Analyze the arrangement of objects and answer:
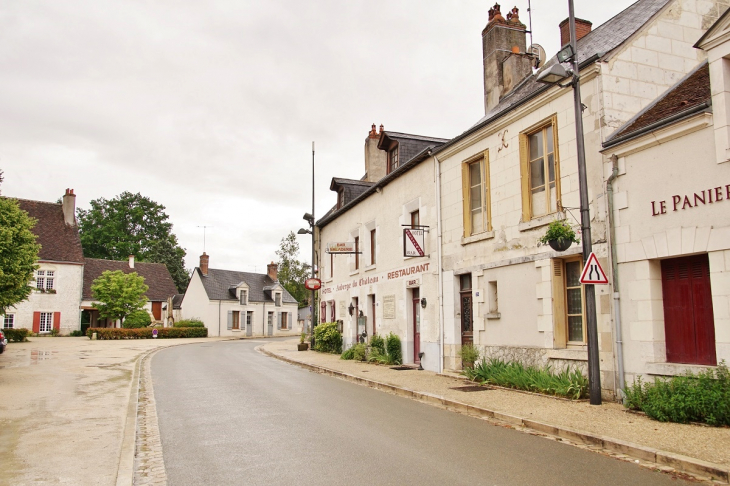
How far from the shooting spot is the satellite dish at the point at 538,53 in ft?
53.0

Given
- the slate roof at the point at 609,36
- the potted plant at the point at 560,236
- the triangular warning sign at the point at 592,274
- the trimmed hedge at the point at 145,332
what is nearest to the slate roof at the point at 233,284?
the trimmed hedge at the point at 145,332

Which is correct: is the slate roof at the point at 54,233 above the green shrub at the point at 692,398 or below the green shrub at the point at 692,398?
above

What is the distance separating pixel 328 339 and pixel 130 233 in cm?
5319

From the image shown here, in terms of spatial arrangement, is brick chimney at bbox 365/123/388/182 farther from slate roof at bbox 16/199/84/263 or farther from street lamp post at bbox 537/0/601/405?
slate roof at bbox 16/199/84/263

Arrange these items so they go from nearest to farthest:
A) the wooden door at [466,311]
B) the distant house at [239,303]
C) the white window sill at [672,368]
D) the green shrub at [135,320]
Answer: the white window sill at [672,368] → the wooden door at [466,311] → the green shrub at [135,320] → the distant house at [239,303]

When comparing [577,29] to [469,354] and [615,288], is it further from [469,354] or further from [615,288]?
[469,354]

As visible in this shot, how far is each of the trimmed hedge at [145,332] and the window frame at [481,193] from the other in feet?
107

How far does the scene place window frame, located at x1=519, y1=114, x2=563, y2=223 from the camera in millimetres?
11328

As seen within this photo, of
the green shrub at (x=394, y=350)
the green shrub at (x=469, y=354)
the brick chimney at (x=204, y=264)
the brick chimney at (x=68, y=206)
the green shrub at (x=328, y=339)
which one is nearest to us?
the green shrub at (x=469, y=354)

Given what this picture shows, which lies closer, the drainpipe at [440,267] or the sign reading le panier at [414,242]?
the drainpipe at [440,267]

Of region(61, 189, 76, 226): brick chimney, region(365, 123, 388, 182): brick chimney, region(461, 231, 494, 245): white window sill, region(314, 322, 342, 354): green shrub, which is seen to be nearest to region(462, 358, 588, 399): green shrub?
region(461, 231, 494, 245): white window sill

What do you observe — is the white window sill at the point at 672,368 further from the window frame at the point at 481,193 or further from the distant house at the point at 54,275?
the distant house at the point at 54,275

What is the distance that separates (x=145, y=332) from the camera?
137 feet

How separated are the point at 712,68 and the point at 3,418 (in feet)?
39.4
